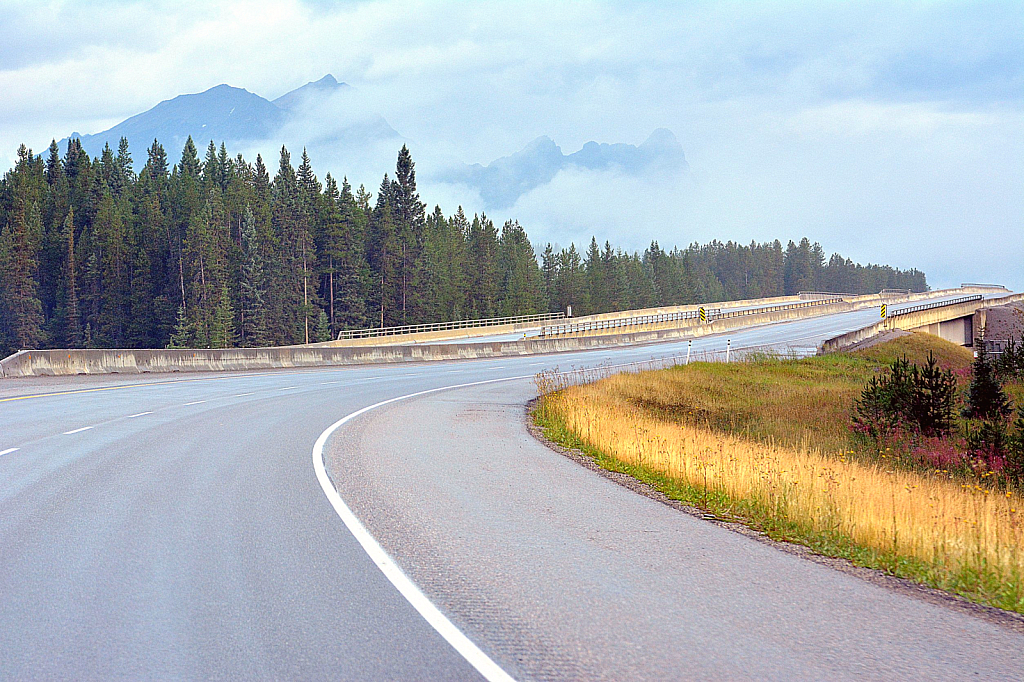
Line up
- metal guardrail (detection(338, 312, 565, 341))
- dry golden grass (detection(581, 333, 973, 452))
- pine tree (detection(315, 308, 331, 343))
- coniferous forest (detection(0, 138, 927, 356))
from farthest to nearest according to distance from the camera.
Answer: pine tree (detection(315, 308, 331, 343)) → coniferous forest (detection(0, 138, 927, 356)) → metal guardrail (detection(338, 312, 565, 341)) → dry golden grass (detection(581, 333, 973, 452))

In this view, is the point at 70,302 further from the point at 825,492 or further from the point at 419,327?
the point at 825,492

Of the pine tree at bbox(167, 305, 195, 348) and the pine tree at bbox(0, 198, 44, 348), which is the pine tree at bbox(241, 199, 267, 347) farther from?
the pine tree at bbox(0, 198, 44, 348)

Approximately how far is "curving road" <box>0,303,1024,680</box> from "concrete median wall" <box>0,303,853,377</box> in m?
19.3

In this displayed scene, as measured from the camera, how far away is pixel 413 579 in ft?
21.2

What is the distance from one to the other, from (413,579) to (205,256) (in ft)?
319

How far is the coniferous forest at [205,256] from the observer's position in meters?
97.2

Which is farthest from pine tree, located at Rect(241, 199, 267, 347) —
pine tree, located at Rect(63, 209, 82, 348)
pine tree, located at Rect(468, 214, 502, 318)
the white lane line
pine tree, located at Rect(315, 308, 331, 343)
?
the white lane line

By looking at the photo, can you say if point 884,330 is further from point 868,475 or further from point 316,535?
point 316,535

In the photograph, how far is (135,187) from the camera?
119750 millimetres

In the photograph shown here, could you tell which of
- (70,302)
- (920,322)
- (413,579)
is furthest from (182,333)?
(413,579)

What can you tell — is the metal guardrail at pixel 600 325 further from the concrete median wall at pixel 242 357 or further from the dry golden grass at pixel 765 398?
the dry golden grass at pixel 765 398

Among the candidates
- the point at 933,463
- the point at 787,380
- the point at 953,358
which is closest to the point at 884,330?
the point at 953,358

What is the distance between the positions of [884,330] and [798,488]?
57.6m

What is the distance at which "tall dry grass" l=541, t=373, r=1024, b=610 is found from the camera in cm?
674
